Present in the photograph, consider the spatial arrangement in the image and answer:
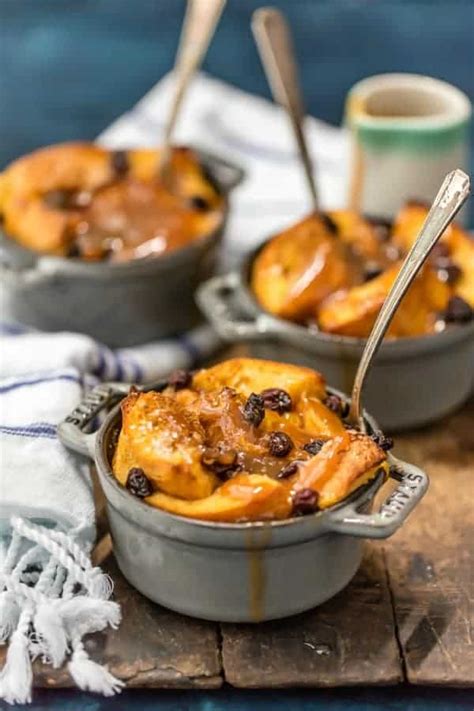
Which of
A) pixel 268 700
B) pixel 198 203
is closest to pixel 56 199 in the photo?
pixel 198 203

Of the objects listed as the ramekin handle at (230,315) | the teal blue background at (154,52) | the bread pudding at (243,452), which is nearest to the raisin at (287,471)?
the bread pudding at (243,452)

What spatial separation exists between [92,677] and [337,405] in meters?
0.36

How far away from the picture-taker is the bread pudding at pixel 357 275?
158 cm

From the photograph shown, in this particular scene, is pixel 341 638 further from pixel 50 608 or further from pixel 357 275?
pixel 357 275

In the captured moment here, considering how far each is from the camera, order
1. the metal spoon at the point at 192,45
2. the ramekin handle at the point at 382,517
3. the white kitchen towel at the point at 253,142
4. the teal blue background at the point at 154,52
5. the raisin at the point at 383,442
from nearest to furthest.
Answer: the ramekin handle at the point at 382,517, the raisin at the point at 383,442, the metal spoon at the point at 192,45, the white kitchen towel at the point at 253,142, the teal blue background at the point at 154,52

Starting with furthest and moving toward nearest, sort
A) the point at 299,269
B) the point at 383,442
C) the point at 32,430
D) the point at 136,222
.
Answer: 1. the point at 136,222
2. the point at 299,269
3. the point at 32,430
4. the point at 383,442

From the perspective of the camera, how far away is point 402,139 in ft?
6.12

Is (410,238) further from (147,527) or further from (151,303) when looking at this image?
(147,527)

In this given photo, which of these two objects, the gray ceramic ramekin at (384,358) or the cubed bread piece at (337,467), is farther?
the gray ceramic ramekin at (384,358)

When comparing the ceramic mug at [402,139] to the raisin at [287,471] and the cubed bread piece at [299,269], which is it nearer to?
the cubed bread piece at [299,269]

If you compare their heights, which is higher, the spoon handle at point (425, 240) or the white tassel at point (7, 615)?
the spoon handle at point (425, 240)

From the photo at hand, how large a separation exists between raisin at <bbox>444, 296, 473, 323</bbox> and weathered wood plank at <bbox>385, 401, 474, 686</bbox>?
0.14m

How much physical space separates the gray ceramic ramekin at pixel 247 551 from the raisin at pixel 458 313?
32 cm

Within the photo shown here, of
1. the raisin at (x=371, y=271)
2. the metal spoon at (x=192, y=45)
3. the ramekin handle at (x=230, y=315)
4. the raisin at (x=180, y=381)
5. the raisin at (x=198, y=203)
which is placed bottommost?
the ramekin handle at (x=230, y=315)
